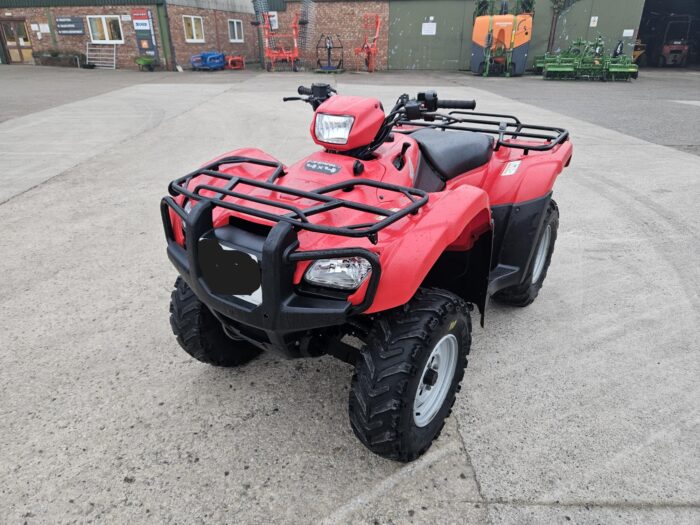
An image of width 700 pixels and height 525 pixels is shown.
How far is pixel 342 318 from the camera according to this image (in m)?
1.74

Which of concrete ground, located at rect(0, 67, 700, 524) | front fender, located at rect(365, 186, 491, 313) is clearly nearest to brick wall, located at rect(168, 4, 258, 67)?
concrete ground, located at rect(0, 67, 700, 524)

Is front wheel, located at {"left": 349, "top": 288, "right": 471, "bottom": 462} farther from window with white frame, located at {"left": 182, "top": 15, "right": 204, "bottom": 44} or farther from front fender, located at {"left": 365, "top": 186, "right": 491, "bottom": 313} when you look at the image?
window with white frame, located at {"left": 182, "top": 15, "right": 204, "bottom": 44}

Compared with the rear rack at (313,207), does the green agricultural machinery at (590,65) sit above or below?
below

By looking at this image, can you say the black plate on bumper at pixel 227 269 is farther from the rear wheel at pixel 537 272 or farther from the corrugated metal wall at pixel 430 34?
the corrugated metal wall at pixel 430 34

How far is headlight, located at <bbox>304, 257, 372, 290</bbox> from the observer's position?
1.83m

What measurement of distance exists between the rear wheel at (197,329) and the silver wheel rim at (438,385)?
41.4 inches

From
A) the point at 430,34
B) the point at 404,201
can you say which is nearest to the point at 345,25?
the point at 430,34

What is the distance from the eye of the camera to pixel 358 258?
6.01ft

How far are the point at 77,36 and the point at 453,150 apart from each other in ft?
80.9

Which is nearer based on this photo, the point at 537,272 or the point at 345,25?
the point at 537,272

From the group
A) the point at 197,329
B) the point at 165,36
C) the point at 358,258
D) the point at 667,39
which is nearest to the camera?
the point at 358,258

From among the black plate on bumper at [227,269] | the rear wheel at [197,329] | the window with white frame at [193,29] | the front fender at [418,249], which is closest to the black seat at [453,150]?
the front fender at [418,249]

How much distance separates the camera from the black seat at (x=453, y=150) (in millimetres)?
2588

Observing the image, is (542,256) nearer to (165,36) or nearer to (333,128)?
(333,128)
